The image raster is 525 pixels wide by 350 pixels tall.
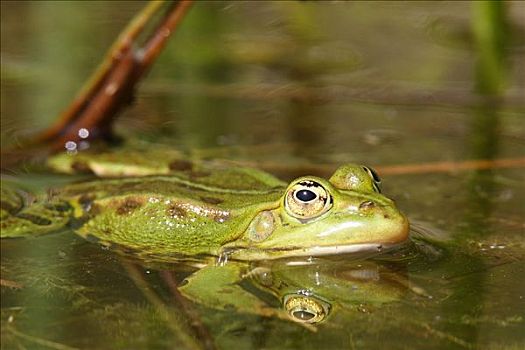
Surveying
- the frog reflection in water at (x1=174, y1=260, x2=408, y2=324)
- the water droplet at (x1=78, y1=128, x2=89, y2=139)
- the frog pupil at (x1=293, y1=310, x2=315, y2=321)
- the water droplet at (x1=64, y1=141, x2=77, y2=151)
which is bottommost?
the frog pupil at (x1=293, y1=310, x2=315, y2=321)

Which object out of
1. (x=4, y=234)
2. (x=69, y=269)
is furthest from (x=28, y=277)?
(x=4, y=234)

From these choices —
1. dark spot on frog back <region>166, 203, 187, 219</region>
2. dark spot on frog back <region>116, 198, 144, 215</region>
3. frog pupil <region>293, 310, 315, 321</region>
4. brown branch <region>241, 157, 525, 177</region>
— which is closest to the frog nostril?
frog pupil <region>293, 310, 315, 321</region>

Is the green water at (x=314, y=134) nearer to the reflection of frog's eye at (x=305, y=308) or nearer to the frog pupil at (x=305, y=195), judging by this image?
the reflection of frog's eye at (x=305, y=308)

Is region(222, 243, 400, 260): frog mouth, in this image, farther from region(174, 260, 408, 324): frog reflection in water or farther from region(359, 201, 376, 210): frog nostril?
region(359, 201, 376, 210): frog nostril

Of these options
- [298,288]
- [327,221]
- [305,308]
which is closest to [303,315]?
[305,308]

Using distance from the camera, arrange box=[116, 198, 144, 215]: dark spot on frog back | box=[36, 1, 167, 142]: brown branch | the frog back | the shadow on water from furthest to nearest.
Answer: box=[36, 1, 167, 142]: brown branch → box=[116, 198, 144, 215]: dark spot on frog back → the frog back → the shadow on water

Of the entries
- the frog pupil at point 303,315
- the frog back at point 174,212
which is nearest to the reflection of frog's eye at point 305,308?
the frog pupil at point 303,315
